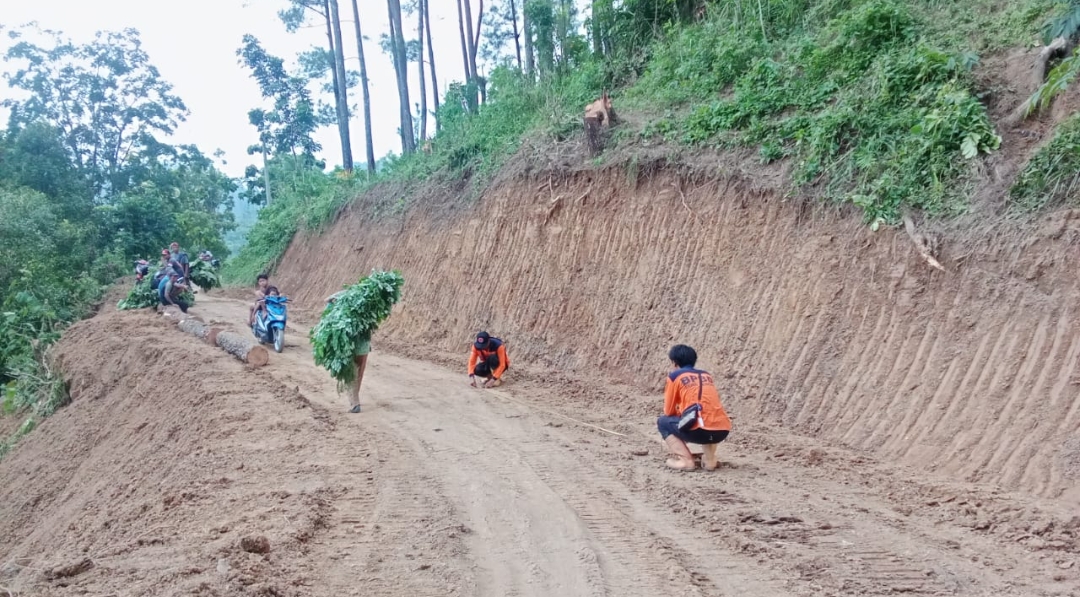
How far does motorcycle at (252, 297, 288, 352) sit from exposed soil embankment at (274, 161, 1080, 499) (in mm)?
3196

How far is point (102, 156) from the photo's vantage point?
37594 millimetres

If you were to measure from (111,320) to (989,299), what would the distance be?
637 inches

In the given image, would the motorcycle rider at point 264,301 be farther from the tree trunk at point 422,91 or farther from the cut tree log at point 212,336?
the tree trunk at point 422,91

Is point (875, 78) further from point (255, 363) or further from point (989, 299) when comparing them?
point (255, 363)

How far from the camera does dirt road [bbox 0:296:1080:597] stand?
414 centimetres

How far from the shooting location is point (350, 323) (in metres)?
8.71

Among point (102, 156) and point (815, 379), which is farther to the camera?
point (102, 156)

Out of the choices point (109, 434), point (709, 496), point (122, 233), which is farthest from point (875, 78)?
point (122, 233)

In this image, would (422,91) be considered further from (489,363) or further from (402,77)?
(489,363)

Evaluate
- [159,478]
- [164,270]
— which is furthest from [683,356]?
[164,270]

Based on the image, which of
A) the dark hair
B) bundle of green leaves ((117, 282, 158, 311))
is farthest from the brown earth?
bundle of green leaves ((117, 282, 158, 311))

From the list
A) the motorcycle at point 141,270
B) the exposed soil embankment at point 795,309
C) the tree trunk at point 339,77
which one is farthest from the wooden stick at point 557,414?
the tree trunk at point 339,77

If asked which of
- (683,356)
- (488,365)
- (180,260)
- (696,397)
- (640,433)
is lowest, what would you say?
(640,433)

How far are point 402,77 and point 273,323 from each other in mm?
16156
